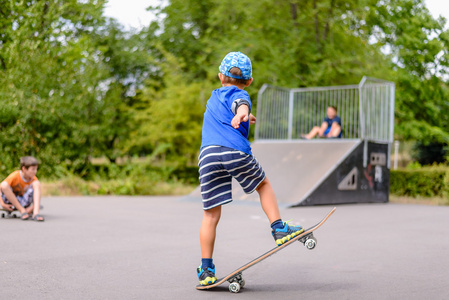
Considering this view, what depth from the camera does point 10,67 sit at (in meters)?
15.4

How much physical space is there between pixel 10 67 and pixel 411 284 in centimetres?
1397

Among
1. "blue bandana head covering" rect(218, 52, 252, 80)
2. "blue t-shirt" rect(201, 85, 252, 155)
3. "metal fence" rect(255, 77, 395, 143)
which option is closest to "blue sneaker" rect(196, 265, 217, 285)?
"blue t-shirt" rect(201, 85, 252, 155)

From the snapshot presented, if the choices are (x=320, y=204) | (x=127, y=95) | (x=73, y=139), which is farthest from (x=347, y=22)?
(x=127, y=95)

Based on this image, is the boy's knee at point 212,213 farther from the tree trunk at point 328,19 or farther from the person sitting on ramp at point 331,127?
the tree trunk at point 328,19

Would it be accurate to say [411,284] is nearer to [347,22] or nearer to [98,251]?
[98,251]

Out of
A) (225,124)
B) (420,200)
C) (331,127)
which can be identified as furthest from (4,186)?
(420,200)

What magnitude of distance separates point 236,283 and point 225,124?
3.57ft

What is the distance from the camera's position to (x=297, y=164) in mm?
12242

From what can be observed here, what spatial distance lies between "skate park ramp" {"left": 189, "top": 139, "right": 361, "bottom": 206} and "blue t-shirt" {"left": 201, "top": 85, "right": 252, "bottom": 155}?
22.3 ft

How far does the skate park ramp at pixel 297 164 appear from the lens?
441 inches

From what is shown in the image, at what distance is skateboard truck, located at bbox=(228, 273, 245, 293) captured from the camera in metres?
3.71

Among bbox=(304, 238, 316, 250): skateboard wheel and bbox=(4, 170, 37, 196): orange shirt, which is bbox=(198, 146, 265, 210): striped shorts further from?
bbox=(4, 170, 37, 196): orange shirt

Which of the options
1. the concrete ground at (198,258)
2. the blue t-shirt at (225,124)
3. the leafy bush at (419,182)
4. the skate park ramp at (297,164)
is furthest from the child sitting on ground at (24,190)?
the leafy bush at (419,182)

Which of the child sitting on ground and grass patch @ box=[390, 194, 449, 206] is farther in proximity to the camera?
grass patch @ box=[390, 194, 449, 206]
